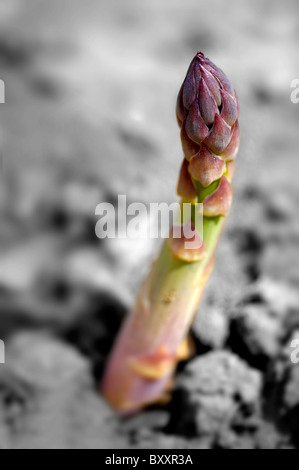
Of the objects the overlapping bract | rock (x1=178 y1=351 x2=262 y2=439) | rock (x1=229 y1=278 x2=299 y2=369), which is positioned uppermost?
the overlapping bract

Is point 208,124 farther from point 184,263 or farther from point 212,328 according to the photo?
point 212,328

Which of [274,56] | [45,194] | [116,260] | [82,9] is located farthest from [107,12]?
[116,260]

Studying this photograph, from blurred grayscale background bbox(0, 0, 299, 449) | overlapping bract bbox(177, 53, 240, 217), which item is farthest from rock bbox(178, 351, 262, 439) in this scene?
overlapping bract bbox(177, 53, 240, 217)

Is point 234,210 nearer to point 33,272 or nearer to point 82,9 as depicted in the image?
point 33,272

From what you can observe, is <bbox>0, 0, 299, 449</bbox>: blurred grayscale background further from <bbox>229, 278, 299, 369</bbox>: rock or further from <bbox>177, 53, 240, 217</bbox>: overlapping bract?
<bbox>177, 53, 240, 217</bbox>: overlapping bract

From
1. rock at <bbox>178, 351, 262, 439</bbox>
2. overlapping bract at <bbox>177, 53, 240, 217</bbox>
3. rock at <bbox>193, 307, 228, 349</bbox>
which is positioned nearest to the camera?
overlapping bract at <bbox>177, 53, 240, 217</bbox>

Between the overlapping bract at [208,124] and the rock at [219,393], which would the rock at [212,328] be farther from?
the overlapping bract at [208,124]
